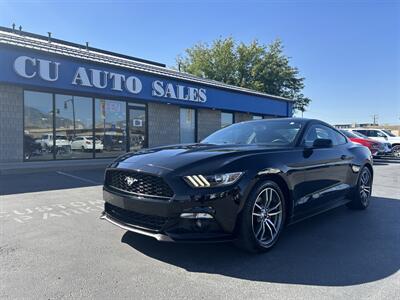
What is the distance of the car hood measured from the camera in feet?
12.0

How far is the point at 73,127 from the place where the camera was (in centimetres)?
1308

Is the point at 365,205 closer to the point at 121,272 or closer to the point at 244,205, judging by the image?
the point at 244,205

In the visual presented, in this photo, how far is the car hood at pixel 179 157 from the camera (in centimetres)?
367

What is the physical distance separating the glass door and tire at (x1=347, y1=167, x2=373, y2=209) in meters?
10.6

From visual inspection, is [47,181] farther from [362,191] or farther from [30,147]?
[362,191]

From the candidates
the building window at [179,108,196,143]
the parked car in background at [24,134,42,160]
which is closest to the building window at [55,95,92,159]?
the parked car in background at [24,134,42,160]

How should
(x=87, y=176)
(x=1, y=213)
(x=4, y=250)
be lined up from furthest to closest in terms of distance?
(x=87, y=176) < (x=1, y=213) < (x=4, y=250)

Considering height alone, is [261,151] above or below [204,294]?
above

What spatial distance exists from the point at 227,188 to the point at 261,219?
0.69 meters

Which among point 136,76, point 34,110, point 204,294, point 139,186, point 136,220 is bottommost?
point 204,294

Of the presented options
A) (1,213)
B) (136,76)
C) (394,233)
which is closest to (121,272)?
(1,213)

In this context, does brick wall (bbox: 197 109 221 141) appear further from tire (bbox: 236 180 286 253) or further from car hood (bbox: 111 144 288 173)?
tire (bbox: 236 180 286 253)

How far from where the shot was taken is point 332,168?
17.3ft

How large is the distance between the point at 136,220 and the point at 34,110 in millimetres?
9818
